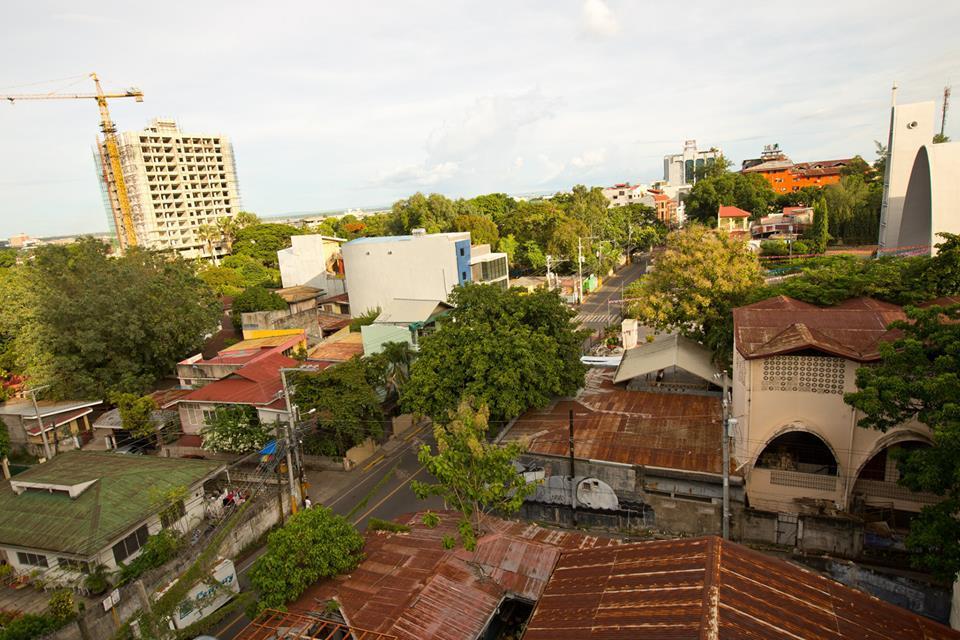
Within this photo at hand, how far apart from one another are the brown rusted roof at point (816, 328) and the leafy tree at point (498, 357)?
23.1ft

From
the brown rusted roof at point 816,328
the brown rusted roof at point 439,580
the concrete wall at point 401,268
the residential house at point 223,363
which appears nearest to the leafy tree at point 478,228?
the concrete wall at point 401,268

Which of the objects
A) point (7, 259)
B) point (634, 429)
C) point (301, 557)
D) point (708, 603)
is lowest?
point (634, 429)

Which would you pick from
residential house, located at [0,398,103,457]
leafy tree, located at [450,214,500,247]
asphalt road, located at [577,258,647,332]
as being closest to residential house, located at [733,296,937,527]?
asphalt road, located at [577,258,647,332]

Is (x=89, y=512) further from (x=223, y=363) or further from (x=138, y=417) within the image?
(x=223, y=363)

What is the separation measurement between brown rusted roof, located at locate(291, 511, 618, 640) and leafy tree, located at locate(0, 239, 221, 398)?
71.5 feet

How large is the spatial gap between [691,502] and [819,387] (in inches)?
209

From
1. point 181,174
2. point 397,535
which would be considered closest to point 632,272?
point 397,535

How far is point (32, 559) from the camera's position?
16406mm

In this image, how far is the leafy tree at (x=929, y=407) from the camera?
10.9m

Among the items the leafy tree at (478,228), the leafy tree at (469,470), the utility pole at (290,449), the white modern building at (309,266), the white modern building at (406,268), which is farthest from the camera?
the leafy tree at (478,228)

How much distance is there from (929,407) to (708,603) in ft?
25.9

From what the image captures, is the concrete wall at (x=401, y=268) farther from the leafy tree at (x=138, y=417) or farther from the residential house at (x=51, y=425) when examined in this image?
the residential house at (x=51, y=425)

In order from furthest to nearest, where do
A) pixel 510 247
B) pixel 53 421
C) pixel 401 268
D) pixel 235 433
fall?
pixel 510 247, pixel 401 268, pixel 53 421, pixel 235 433

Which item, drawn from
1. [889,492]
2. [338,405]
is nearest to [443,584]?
[338,405]
